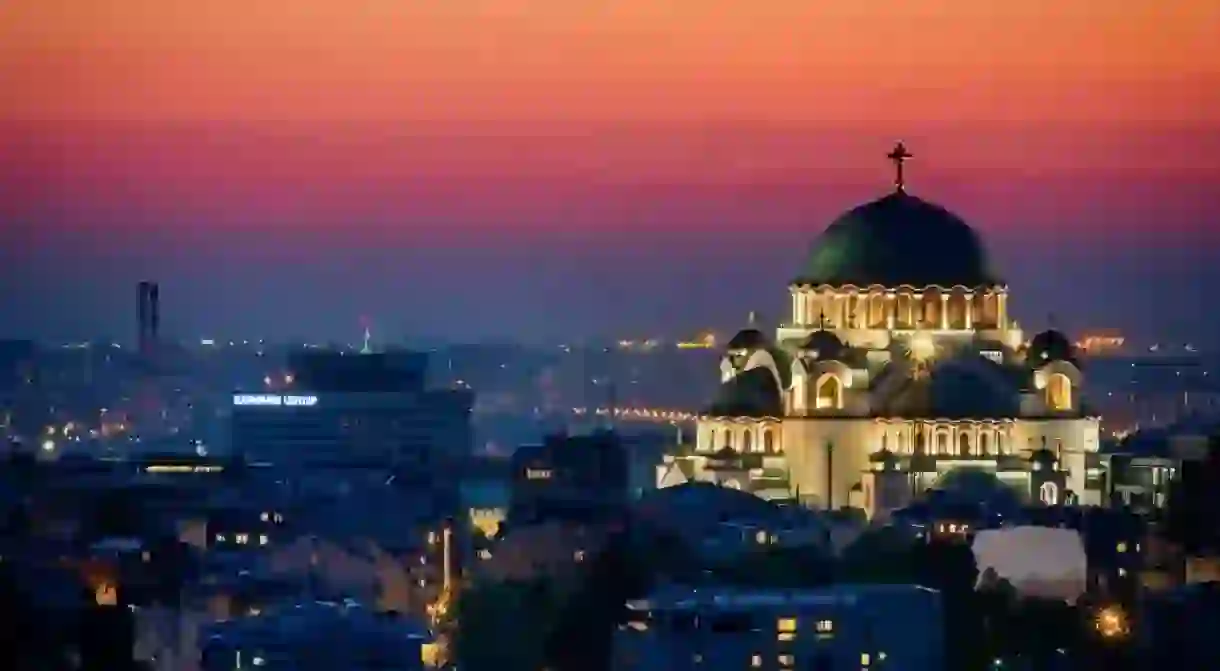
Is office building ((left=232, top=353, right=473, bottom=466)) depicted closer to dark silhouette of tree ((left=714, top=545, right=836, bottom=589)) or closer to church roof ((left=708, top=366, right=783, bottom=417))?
church roof ((left=708, top=366, right=783, bottom=417))

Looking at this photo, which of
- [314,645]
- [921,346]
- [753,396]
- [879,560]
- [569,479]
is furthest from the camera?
[569,479]

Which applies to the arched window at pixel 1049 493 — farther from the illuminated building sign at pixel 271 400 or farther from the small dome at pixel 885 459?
the illuminated building sign at pixel 271 400

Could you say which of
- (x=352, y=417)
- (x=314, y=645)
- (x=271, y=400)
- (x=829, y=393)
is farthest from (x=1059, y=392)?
(x=271, y=400)

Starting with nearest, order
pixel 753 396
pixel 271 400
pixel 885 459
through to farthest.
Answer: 1. pixel 885 459
2. pixel 753 396
3. pixel 271 400

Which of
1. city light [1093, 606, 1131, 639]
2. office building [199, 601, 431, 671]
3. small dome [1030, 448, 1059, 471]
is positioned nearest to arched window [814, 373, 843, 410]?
small dome [1030, 448, 1059, 471]

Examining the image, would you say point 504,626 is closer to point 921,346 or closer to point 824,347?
point 824,347

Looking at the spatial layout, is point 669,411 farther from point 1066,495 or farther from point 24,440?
point 1066,495
